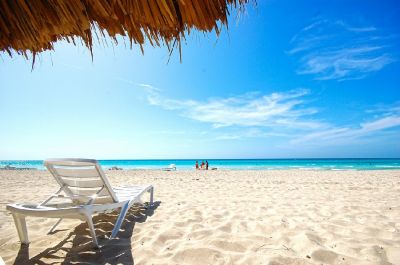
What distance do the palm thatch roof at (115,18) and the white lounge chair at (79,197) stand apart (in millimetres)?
1389

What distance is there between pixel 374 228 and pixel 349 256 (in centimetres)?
114

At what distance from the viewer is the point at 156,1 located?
1812 millimetres

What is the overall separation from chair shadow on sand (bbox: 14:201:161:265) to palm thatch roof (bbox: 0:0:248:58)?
2177 mm

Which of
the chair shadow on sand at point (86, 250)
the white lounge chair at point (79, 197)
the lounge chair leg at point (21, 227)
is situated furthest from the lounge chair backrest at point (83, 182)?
the lounge chair leg at point (21, 227)

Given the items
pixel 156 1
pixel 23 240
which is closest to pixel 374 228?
pixel 156 1

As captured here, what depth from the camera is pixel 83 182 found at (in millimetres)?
3129

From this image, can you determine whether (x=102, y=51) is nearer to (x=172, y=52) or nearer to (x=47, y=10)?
(x=47, y=10)

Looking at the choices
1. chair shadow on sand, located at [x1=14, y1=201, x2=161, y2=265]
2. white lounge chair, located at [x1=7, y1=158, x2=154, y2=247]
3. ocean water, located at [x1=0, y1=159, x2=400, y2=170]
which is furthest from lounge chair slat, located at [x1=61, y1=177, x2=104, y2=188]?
ocean water, located at [x1=0, y1=159, x2=400, y2=170]

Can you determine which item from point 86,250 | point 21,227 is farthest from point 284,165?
point 21,227

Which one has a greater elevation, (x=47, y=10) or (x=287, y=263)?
(x=47, y=10)

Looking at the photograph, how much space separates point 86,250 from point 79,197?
0.75 m

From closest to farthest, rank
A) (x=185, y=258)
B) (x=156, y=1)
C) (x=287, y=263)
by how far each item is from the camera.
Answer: (x=156, y=1)
(x=287, y=263)
(x=185, y=258)

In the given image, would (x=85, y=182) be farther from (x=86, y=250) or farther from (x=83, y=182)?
(x=86, y=250)

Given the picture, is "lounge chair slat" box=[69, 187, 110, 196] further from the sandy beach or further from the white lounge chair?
the sandy beach
